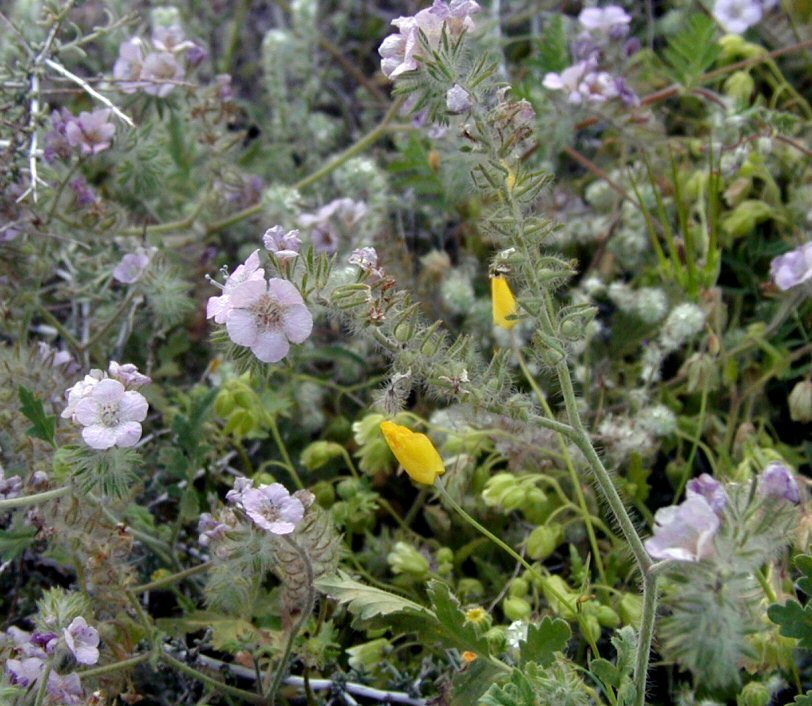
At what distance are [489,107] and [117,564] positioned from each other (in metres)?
0.93

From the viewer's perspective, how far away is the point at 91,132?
6.39 feet

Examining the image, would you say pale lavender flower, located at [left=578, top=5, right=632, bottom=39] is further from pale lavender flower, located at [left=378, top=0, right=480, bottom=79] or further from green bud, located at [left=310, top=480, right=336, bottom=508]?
green bud, located at [left=310, top=480, right=336, bottom=508]

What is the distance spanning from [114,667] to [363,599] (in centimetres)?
39

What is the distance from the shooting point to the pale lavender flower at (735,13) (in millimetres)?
2588

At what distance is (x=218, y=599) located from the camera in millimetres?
1567

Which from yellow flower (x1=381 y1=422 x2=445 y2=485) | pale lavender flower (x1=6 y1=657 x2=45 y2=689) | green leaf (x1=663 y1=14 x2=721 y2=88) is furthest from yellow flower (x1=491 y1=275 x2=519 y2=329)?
green leaf (x1=663 y1=14 x2=721 y2=88)

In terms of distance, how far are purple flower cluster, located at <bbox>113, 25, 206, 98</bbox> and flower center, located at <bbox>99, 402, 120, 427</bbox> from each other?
909 mm

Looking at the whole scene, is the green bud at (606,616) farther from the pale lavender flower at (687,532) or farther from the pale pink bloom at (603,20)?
the pale pink bloom at (603,20)

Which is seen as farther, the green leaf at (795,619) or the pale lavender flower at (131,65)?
the pale lavender flower at (131,65)

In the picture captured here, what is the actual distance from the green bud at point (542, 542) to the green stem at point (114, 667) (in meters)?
0.66

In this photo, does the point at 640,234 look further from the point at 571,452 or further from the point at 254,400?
the point at 254,400

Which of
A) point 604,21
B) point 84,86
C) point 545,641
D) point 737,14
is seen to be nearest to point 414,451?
point 545,641

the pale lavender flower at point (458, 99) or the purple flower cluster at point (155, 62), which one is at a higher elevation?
the pale lavender flower at point (458, 99)

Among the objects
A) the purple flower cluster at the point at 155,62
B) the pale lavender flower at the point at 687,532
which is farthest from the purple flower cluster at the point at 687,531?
the purple flower cluster at the point at 155,62
